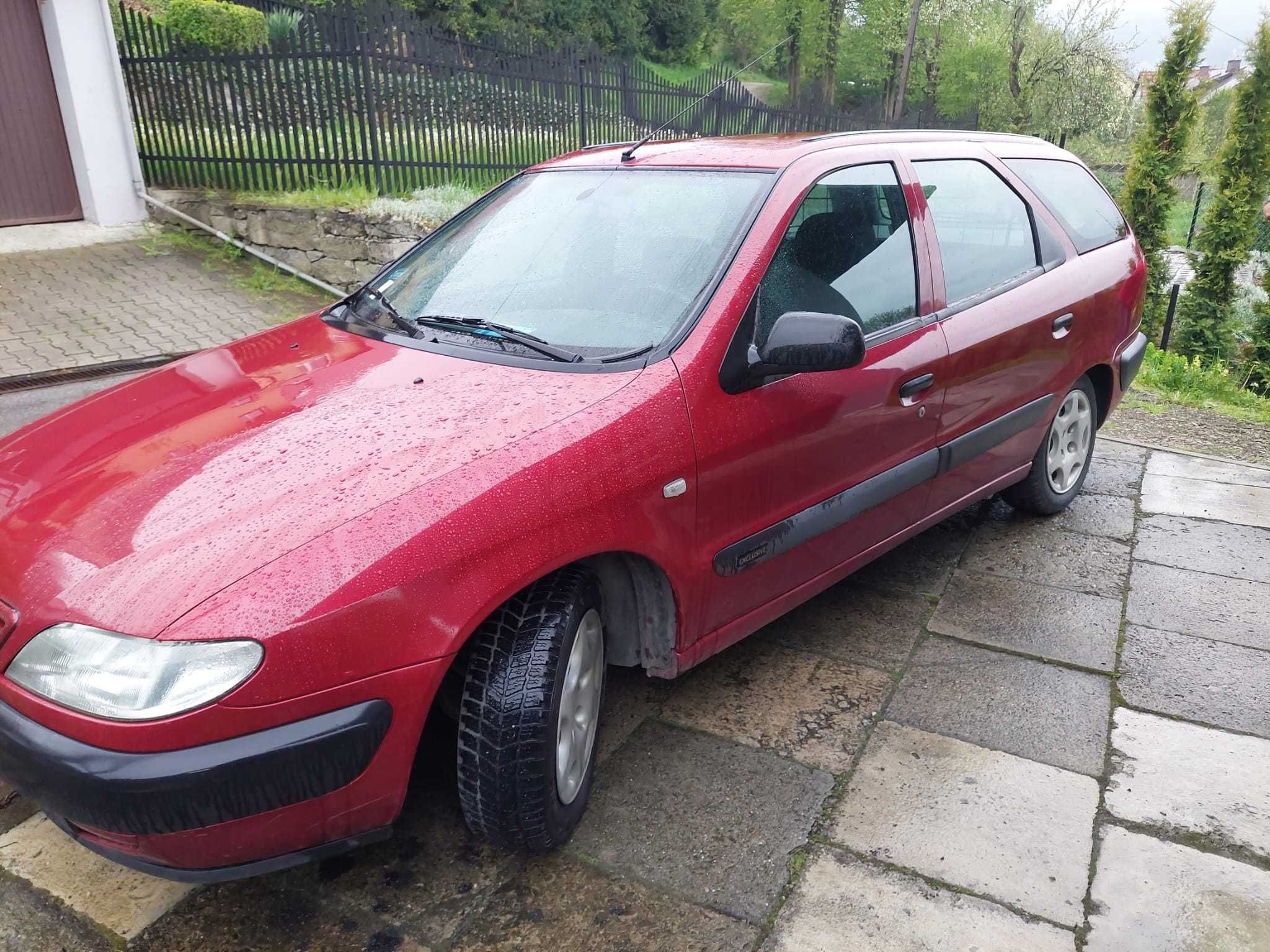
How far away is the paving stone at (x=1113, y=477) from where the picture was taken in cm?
505

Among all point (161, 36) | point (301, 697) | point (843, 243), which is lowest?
point (301, 697)

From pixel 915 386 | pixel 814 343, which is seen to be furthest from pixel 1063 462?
pixel 814 343

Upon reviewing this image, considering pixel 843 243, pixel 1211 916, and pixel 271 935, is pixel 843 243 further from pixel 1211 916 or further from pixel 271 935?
pixel 271 935

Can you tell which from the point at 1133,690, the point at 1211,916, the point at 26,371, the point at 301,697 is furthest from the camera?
the point at 26,371

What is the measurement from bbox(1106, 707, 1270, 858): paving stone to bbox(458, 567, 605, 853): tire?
1615mm

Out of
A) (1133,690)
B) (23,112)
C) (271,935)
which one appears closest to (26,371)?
(23,112)

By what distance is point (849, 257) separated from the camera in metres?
3.06

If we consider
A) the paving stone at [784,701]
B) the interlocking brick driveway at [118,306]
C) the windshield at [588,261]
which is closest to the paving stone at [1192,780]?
the paving stone at [784,701]

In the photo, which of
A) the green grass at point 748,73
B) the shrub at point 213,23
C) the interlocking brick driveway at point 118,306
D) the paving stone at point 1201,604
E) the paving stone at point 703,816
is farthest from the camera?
the green grass at point 748,73

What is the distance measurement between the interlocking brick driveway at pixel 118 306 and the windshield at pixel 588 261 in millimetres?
4334

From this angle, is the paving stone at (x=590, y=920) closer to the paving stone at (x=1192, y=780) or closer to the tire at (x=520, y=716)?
the tire at (x=520, y=716)

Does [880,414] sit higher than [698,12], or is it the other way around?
[698,12]

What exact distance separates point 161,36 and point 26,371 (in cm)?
451

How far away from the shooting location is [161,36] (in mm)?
8906
